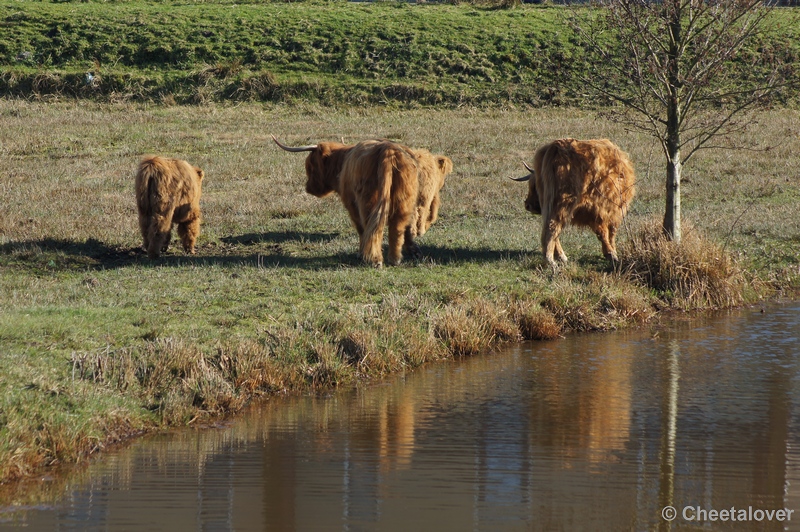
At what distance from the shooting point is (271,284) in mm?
9383

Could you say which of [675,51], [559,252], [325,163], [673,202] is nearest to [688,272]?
[673,202]

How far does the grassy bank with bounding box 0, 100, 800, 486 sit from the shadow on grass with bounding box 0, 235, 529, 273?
0.04 m

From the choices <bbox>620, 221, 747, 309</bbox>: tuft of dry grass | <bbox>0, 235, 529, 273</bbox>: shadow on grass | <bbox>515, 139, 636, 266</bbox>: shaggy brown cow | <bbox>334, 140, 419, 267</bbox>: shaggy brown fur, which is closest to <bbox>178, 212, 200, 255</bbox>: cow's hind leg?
<bbox>0, 235, 529, 273</bbox>: shadow on grass

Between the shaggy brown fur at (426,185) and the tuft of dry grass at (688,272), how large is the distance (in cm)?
273

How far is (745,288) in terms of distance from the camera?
10.5m

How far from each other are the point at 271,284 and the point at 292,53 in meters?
21.8

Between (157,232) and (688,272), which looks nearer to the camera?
(688,272)

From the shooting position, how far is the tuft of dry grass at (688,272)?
1018 cm

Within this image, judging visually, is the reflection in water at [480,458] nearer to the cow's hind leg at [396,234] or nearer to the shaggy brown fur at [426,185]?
the cow's hind leg at [396,234]

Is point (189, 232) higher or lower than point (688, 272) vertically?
higher

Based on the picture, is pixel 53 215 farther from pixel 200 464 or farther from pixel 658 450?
pixel 658 450

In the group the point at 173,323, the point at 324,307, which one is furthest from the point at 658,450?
the point at 173,323

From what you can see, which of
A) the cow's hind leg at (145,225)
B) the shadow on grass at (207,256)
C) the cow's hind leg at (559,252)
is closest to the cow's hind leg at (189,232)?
the shadow on grass at (207,256)

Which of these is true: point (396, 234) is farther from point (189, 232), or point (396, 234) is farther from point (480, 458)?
point (480, 458)
